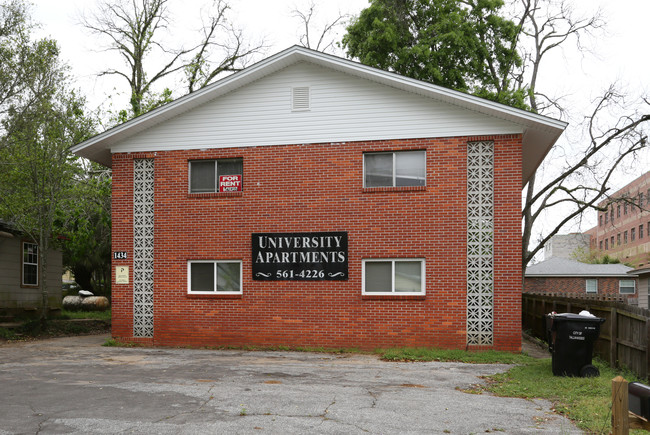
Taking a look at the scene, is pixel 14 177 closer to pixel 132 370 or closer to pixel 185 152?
pixel 185 152

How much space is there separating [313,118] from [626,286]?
3598 centimetres

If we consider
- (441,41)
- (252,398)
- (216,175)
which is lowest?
(252,398)

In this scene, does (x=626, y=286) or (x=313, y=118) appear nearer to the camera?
(x=313, y=118)

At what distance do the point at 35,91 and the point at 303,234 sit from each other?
10625 millimetres

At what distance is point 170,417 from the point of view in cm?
759

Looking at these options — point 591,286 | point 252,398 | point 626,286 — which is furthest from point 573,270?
point 252,398

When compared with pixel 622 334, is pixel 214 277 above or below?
above

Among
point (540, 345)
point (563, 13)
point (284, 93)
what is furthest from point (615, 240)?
point (284, 93)

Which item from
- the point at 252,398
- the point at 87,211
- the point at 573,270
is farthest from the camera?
the point at 573,270

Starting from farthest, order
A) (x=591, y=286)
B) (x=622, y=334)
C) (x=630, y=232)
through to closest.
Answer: (x=630, y=232) < (x=591, y=286) < (x=622, y=334)

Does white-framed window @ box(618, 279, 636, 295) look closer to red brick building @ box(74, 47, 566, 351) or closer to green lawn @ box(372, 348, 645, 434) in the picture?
red brick building @ box(74, 47, 566, 351)

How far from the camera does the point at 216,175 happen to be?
1591 centimetres

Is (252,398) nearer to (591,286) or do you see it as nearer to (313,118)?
(313,118)

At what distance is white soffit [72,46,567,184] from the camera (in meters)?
14.1
